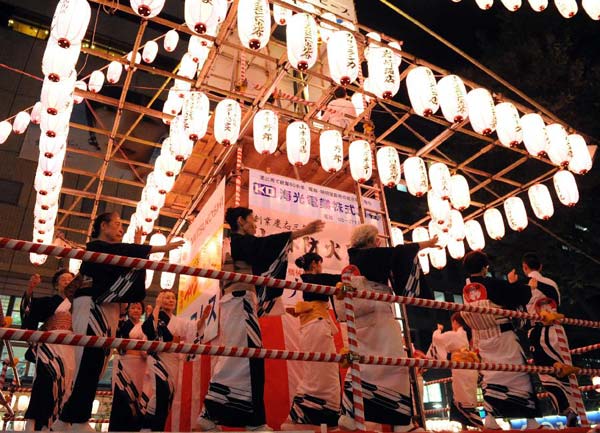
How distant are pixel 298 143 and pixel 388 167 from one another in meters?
2.31

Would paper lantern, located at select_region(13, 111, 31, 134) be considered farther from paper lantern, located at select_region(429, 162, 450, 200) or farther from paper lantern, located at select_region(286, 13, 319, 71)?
paper lantern, located at select_region(429, 162, 450, 200)

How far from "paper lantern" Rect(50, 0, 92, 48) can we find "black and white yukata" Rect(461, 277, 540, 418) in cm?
709

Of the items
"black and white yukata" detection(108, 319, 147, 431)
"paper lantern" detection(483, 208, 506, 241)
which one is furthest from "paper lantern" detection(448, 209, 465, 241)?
"black and white yukata" detection(108, 319, 147, 431)

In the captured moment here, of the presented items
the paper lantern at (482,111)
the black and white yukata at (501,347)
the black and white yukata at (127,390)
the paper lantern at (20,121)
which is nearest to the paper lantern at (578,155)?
the paper lantern at (482,111)

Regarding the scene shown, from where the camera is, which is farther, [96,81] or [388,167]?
[96,81]

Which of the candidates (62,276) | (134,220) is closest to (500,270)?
(134,220)

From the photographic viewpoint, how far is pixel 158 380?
575 cm

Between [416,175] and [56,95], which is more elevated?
[56,95]

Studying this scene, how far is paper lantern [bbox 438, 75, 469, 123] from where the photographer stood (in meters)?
9.30

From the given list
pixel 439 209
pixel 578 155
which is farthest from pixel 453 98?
pixel 578 155

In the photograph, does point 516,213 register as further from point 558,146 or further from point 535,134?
point 535,134

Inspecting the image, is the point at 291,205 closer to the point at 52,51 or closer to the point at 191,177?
the point at 191,177

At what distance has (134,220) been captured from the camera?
44.3ft

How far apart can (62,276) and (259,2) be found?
17.5 feet
